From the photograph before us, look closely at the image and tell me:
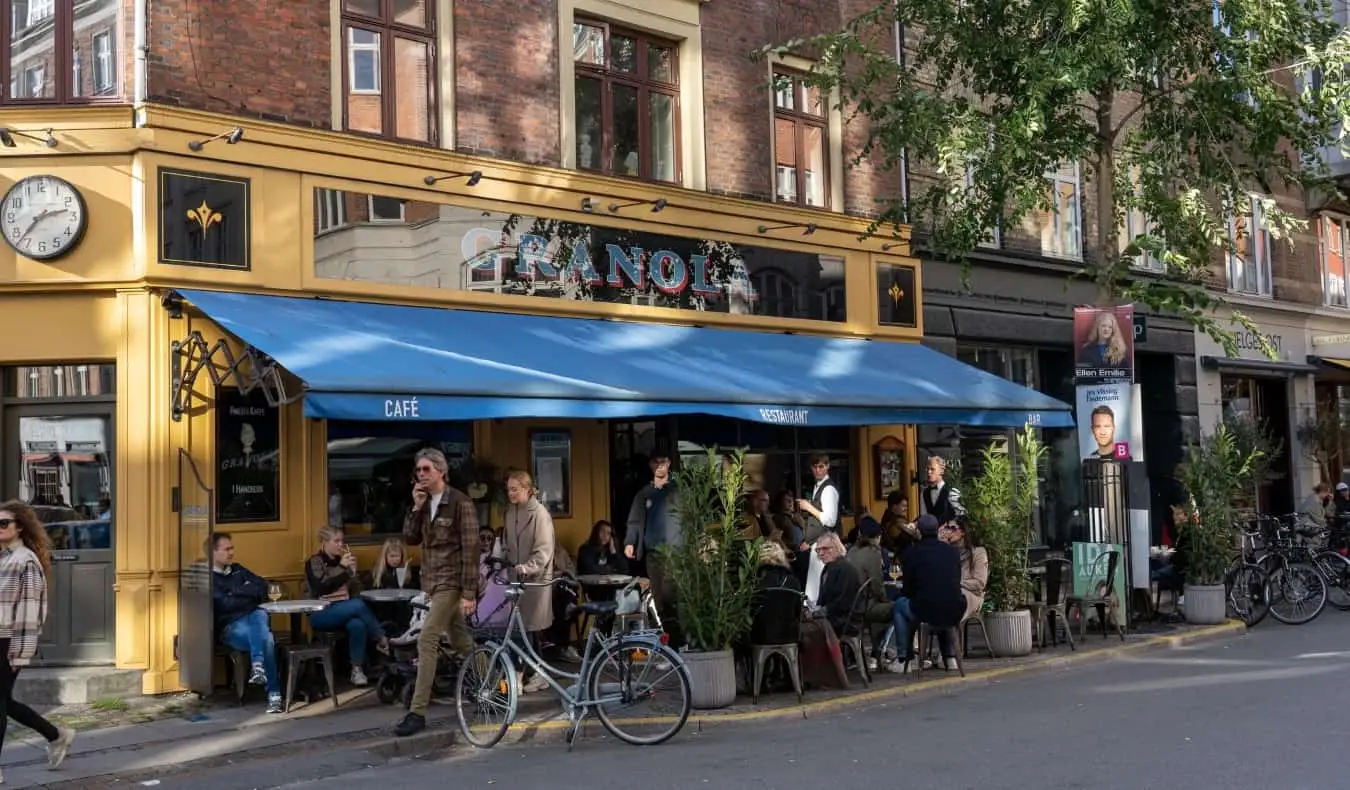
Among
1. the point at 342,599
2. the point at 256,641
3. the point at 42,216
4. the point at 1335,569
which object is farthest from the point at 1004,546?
the point at 42,216

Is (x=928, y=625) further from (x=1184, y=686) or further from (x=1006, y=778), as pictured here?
(x=1006, y=778)

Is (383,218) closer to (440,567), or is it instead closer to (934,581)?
(440,567)

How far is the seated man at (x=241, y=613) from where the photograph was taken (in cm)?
1042

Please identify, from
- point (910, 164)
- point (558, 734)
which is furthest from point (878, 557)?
point (910, 164)

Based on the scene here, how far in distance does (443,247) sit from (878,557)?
197 inches

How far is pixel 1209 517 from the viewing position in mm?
15266

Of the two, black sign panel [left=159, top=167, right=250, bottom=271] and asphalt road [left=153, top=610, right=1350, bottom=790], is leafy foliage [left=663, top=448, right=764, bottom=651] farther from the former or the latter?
black sign panel [left=159, top=167, right=250, bottom=271]

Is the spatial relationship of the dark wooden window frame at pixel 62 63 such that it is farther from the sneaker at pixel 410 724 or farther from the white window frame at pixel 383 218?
the sneaker at pixel 410 724

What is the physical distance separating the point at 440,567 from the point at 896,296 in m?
10.3

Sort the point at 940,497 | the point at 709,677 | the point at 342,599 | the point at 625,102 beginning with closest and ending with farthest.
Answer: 1. the point at 709,677
2. the point at 342,599
3. the point at 940,497
4. the point at 625,102

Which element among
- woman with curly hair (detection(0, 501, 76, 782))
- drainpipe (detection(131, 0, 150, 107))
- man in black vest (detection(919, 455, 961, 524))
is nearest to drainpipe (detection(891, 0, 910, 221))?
man in black vest (detection(919, 455, 961, 524))

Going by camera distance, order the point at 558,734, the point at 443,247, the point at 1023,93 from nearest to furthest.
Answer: the point at 558,734 < the point at 443,247 < the point at 1023,93

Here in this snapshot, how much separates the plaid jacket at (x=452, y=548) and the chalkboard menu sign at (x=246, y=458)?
298cm

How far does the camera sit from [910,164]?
18578mm
